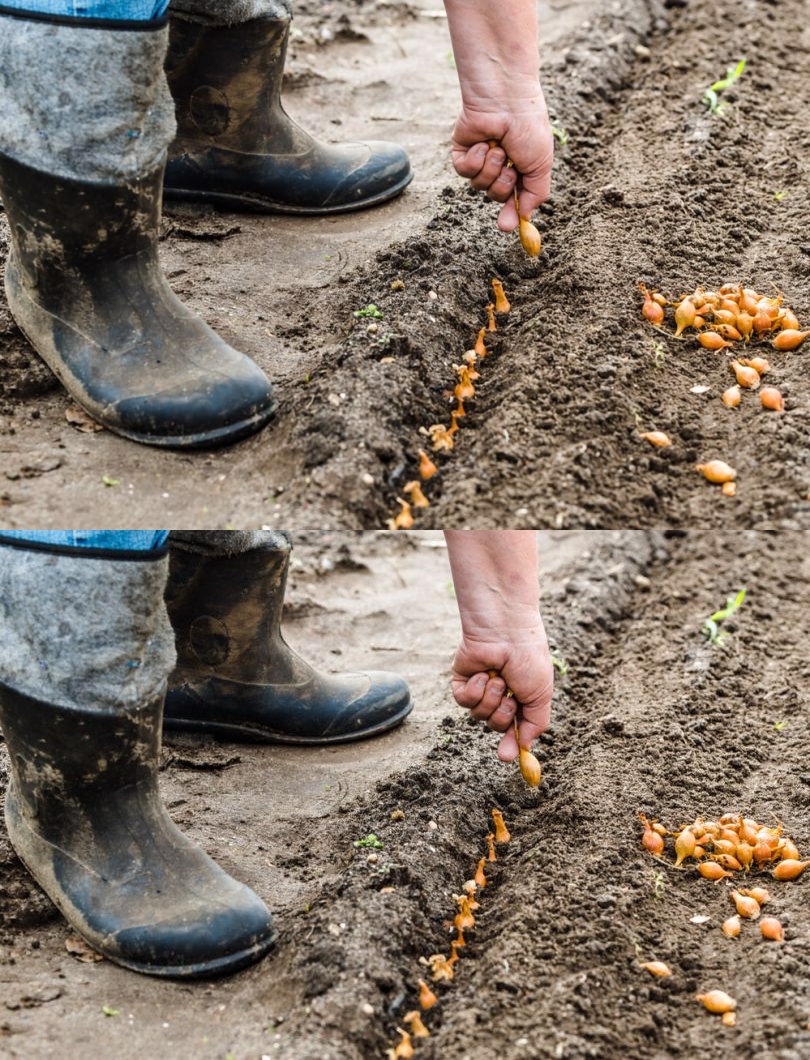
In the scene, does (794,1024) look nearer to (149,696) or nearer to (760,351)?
(149,696)

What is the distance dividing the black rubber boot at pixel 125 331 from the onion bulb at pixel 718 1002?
1.38 m

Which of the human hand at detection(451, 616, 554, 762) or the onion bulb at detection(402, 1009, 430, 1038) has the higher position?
the human hand at detection(451, 616, 554, 762)

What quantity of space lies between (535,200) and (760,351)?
2.10 ft

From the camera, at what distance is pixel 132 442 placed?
2.62 m

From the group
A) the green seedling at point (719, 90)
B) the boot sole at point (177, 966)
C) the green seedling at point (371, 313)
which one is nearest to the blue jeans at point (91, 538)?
the boot sole at point (177, 966)

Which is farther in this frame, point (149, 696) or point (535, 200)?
point (535, 200)

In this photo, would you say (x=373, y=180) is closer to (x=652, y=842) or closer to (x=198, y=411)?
(x=198, y=411)

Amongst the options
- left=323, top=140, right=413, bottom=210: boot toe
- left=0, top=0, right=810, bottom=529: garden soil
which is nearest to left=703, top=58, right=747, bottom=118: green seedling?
left=0, top=0, right=810, bottom=529: garden soil

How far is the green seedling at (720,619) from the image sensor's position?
346 centimetres

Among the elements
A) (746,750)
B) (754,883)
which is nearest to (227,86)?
(746,750)

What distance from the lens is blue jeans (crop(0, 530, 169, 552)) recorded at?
6.81ft

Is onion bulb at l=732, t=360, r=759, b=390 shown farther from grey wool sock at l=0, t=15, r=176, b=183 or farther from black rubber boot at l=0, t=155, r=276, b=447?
grey wool sock at l=0, t=15, r=176, b=183

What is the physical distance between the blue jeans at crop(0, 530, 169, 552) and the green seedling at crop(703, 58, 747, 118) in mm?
2870

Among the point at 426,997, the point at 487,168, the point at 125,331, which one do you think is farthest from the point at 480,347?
the point at 426,997
